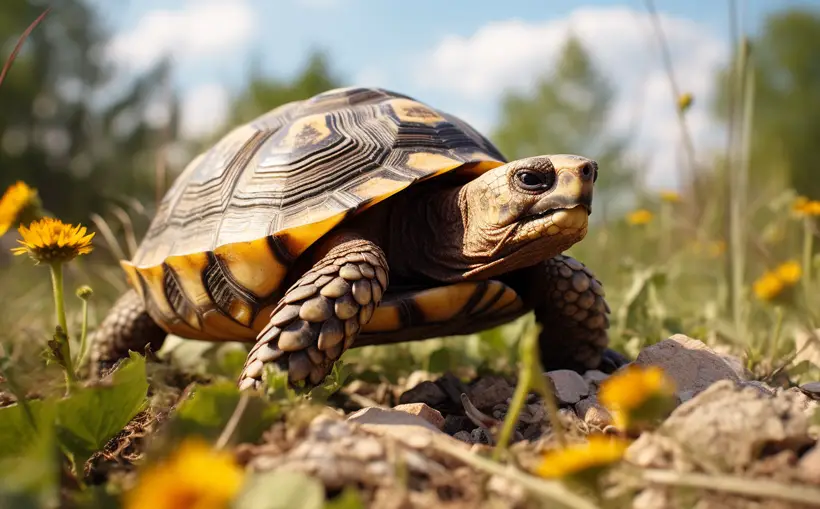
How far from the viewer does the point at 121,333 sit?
2.58 meters

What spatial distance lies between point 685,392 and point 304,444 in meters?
0.98

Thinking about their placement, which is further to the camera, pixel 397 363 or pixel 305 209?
pixel 397 363

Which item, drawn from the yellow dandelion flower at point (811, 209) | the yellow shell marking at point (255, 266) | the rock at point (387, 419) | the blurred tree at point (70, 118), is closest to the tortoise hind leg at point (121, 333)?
the yellow shell marking at point (255, 266)

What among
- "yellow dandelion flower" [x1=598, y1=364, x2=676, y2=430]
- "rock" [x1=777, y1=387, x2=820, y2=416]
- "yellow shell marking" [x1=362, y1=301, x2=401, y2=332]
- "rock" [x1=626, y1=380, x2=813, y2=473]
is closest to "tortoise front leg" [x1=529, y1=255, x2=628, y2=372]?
"yellow shell marking" [x1=362, y1=301, x2=401, y2=332]

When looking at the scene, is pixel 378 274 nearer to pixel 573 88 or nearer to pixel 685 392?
pixel 685 392

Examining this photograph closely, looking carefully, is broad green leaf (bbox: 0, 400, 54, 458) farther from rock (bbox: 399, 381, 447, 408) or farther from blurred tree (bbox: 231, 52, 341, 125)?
blurred tree (bbox: 231, 52, 341, 125)

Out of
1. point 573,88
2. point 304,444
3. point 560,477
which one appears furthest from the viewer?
point 573,88

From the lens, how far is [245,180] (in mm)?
2107

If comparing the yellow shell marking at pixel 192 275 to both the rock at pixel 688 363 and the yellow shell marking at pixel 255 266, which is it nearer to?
the yellow shell marking at pixel 255 266

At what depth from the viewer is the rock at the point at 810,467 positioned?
36.0 inches

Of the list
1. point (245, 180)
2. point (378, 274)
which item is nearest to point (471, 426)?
point (378, 274)

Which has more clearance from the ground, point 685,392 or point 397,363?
point 685,392

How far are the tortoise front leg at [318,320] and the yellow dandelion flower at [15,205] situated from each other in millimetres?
735

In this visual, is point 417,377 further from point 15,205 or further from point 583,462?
point 583,462
